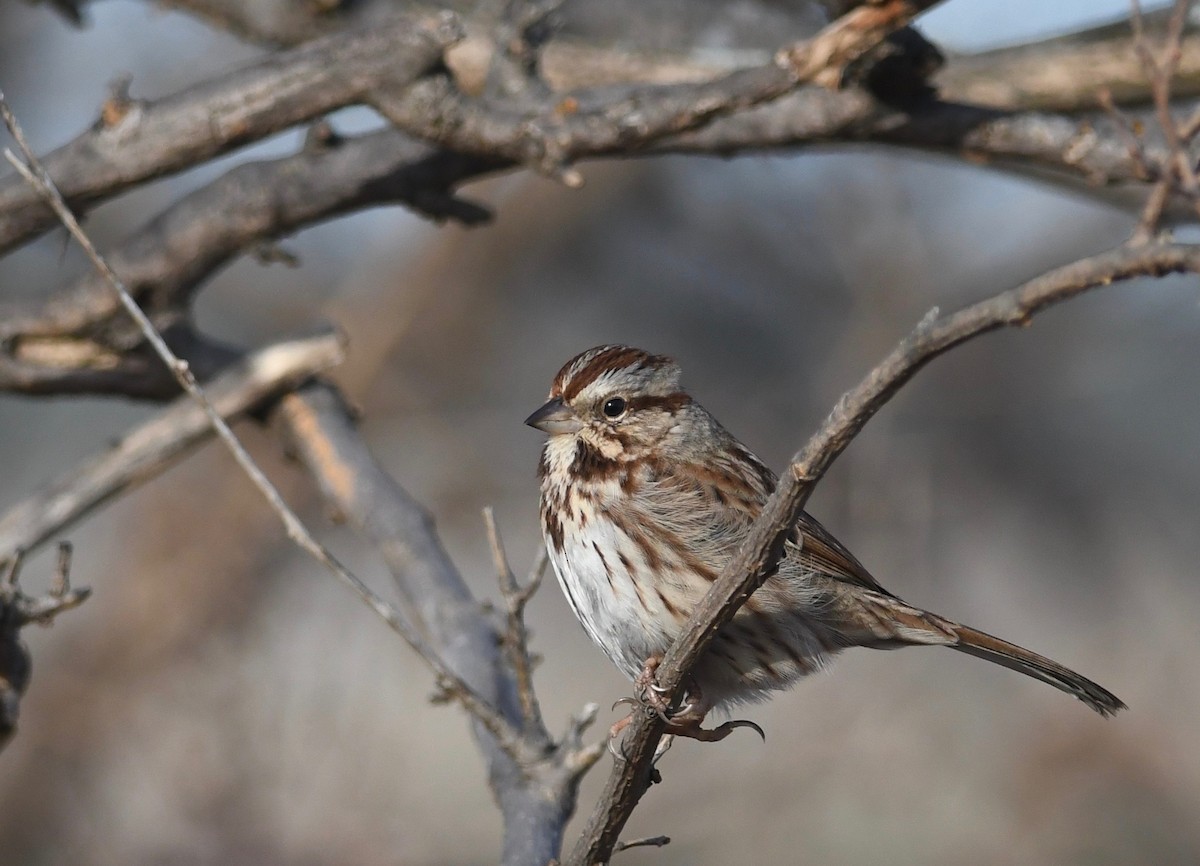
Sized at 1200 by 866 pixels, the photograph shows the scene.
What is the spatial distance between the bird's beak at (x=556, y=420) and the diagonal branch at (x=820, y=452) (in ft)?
3.36

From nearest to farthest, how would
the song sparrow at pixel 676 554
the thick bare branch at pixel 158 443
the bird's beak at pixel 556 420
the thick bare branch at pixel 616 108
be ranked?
the song sparrow at pixel 676 554 → the bird's beak at pixel 556 420 → the thick bare branch at pixel 616 108 → the thick bare branch at pixel 158 443

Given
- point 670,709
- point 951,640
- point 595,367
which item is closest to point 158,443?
point 595,367

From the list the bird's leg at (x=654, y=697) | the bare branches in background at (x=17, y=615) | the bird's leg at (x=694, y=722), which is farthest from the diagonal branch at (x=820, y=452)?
the bare branches in background at (x=17, y=615)

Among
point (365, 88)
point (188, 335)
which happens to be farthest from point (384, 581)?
point (365, 88)

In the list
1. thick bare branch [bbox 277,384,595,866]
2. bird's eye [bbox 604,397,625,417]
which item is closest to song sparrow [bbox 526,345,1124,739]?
→ bird's eye [bbox 604,397,625,417]

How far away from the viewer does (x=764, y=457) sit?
8.48 m

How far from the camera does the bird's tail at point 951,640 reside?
10.8ft

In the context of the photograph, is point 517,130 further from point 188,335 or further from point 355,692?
point 355,692

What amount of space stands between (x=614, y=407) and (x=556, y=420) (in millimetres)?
162

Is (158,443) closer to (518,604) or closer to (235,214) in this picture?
(235,214)

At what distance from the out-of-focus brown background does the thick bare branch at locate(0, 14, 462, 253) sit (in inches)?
112

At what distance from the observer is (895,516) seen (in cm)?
831

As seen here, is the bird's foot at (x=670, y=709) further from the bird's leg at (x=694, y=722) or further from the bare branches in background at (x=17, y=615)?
the bare branches in background at (x=17, y=615)

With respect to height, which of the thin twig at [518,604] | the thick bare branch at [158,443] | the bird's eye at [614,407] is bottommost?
the thin twig at [518,604]
